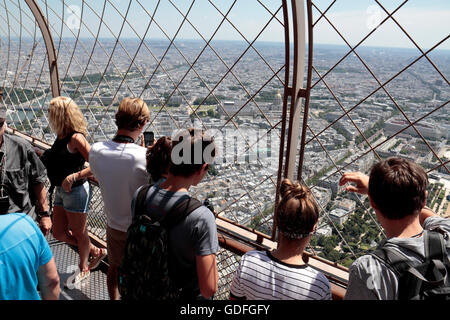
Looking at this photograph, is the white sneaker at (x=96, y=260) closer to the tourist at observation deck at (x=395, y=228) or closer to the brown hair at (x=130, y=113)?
the brown hair at (x=130, y=113)

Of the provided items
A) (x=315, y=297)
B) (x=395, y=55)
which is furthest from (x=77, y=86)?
(x=315, y=297)

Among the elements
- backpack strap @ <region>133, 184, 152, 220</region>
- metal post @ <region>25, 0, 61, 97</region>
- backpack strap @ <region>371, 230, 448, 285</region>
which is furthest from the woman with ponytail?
metal post @ <region>25, 0, 61, 97</region>

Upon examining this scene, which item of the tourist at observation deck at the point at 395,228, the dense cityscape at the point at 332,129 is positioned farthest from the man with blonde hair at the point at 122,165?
the tourist at observation deck at the point at 395,228

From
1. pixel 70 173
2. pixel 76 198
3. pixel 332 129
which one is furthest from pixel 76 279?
pixel 332 129

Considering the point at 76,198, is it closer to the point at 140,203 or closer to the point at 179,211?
the point at 140,203

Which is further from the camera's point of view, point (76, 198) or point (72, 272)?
point (72, 272)

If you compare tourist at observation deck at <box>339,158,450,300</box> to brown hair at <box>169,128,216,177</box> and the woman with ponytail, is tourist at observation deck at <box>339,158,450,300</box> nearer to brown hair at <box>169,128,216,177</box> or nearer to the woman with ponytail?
the woman with ponytail

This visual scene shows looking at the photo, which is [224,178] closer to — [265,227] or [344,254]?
[265,227]
